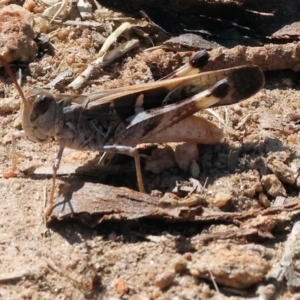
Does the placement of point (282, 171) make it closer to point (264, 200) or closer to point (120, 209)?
point (264, 200)

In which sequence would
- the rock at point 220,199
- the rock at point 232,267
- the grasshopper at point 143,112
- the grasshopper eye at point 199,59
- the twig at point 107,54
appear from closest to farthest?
the rock at point 232,267
the rock at point 220,199
the grasshopper at point 143,112
the grasshopper eye at point 199,59
the twig at point 107,54

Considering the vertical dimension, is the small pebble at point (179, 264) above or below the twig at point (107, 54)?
below

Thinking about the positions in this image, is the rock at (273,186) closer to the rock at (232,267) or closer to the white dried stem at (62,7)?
the rock at (232,267)

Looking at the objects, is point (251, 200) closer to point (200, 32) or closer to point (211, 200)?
point (211, 200)

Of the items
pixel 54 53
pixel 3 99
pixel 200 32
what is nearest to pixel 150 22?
pixel 200 32

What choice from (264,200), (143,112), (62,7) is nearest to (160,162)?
(143,112)

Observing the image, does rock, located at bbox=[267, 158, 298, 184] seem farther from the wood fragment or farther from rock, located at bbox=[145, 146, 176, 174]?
rock, located at bbox=[145, 146, 176, 174]

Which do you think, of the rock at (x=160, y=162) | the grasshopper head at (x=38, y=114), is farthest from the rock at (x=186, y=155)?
the grasshopper head at (x=38, y=114)
